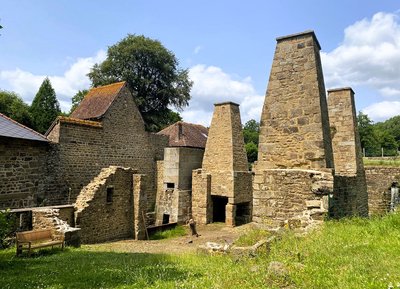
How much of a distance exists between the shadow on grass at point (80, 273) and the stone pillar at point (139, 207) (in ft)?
23.2

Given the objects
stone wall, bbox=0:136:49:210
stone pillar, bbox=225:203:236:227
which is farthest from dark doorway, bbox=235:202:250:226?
stone wall, bbox=0:136:49:210

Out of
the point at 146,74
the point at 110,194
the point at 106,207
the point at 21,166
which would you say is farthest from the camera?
the point at 146,74

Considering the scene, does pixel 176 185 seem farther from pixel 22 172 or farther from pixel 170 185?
pixel 22 172

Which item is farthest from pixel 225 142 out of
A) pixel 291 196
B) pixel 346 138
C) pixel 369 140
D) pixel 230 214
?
pixel 369 140

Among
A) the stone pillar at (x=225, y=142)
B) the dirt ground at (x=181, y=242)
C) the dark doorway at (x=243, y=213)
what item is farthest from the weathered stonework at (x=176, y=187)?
the dark doorway at (x=243, y=213)

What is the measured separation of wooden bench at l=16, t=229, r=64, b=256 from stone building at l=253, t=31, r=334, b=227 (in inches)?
246

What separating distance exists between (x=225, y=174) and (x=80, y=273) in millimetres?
12190

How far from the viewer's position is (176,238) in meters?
15.9

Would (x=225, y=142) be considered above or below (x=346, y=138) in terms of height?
above

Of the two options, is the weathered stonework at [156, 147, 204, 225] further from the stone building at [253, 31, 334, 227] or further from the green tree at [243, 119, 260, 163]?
the green tree at [243, 119, 260, 163]

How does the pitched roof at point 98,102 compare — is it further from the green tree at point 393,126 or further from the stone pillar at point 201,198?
the green tree at point 393,126

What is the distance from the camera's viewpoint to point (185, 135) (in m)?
23.7

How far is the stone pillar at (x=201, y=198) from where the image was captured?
18.3m

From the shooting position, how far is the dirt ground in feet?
39.5
